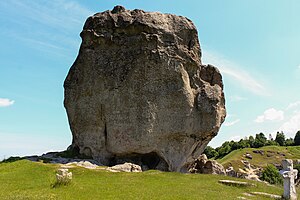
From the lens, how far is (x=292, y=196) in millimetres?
23703

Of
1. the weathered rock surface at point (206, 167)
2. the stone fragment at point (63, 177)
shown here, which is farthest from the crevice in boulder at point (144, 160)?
the stone fragment at point (63, 177)

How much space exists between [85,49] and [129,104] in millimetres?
10656

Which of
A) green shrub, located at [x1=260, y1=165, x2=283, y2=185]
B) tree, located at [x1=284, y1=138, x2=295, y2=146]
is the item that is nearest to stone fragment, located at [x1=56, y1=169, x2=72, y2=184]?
green shrub, located at [x1=260, y1=165, x2=283, y2=185]

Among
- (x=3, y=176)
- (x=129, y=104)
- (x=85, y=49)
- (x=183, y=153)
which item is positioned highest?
(x=85, y=49)

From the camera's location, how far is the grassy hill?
12322 centimetres

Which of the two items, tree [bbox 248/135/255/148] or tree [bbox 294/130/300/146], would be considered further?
tree [bbox 294/130/300/146]

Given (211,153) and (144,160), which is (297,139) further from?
(144,160)

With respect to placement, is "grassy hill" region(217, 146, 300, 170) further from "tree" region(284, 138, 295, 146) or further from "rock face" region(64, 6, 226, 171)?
"rock face" region(64, 6, 226, 171)

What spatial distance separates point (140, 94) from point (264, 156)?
107m

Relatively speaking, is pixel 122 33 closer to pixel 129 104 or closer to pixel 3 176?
pixel 129 104

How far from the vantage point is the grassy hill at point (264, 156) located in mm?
123225

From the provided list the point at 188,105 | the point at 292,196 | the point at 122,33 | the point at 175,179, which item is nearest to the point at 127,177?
the point at 175,179

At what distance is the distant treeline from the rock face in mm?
113109

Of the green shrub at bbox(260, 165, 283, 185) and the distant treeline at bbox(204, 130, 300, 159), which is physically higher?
the distant treeline at bbox(204, 130, 300, 159)
